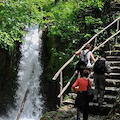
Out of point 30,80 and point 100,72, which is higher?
point 100,72

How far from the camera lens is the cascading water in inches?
420

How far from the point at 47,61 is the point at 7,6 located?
6.67 meters

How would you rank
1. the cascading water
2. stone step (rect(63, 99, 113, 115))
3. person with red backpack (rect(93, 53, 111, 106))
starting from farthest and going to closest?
the cascading water < stone step (rect(63, 99, 113, 115)) < person with red backpack (rect(93, 53, 111, 106))

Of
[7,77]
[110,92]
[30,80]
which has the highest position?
[110,92]

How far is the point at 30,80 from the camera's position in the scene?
1304 cm

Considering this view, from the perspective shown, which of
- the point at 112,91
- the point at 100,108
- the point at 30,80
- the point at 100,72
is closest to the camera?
the point at 100,72

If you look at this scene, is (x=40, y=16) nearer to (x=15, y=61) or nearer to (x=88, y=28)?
(x=88, y=28)

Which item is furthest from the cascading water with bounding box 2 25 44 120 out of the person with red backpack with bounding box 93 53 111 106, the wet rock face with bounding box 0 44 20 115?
the person with red backpack with bounding box 93 53 111 106

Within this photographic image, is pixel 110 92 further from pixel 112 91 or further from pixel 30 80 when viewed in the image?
pixel 30 80

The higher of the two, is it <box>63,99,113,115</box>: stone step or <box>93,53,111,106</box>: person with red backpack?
<box>93,53,111,106</box>: person with red backpack

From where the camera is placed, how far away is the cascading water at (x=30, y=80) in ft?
35.0

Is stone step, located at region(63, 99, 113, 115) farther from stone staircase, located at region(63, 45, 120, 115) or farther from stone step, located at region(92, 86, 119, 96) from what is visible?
stone step, located at region(92, 86, 119, 96)

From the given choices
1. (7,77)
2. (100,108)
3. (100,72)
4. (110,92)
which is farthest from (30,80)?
(100,72)

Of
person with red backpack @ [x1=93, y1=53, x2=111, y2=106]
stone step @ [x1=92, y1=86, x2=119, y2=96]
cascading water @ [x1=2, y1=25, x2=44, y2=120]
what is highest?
person with red backpack @ [x1=93, y1=53, x2=111, y2=106]
